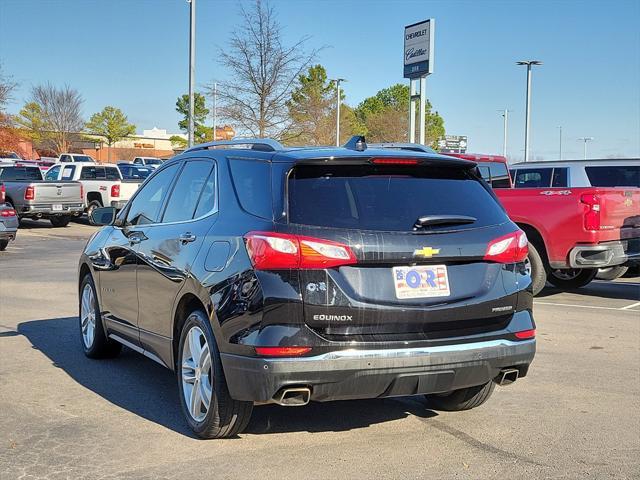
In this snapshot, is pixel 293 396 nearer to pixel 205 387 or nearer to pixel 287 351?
pixel 287 351

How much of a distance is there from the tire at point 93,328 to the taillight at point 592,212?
630 cm

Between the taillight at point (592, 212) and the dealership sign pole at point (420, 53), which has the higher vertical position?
the dealership sign pole at point (420, 53)

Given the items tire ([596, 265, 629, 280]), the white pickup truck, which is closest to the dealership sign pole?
the white pickup truck

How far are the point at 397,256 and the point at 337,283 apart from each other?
360 mm

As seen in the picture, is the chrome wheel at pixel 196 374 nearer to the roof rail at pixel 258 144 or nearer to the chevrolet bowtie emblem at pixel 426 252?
the roof rail at pixel 258 144

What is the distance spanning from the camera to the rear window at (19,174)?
945 inches

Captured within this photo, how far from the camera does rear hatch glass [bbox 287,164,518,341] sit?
4.11 meters

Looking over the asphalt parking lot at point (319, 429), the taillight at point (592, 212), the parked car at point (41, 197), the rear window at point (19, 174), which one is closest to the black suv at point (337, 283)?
the asphalt parking lot at point (319, 429)

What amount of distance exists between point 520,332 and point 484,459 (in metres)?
0.75

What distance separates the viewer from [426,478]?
4113mm

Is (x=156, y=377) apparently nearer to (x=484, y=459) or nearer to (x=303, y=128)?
(x=484, y=459)

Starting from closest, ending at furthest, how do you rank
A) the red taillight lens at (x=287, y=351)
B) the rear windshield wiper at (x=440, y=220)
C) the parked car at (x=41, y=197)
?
the red taillight lens at (x=287, y=351) < the rear windshield wiper at (x=440, y=220) < the parked car at (x=41, y=197)

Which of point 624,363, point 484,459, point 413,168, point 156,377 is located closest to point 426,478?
point 484,459

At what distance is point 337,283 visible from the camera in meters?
4.09
